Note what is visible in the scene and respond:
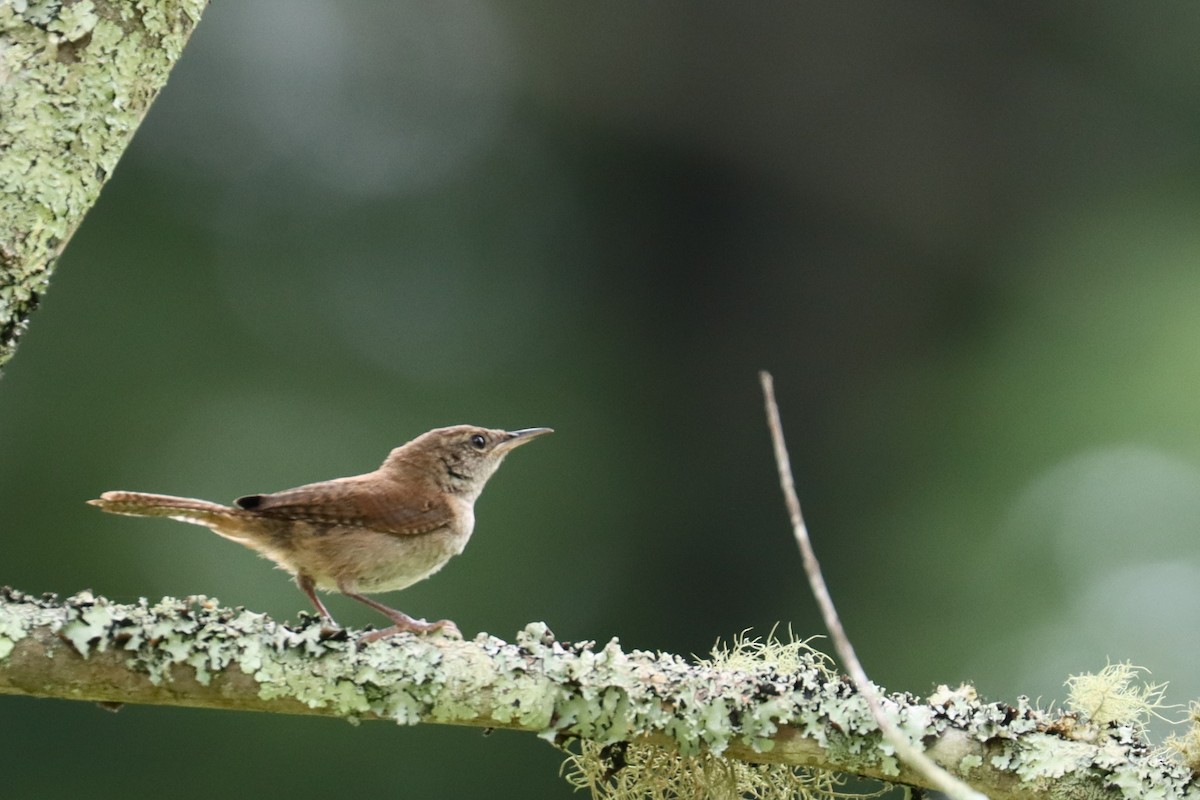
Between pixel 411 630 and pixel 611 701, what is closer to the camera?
pixel 611 701

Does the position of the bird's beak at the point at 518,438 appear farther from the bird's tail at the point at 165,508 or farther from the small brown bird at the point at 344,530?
the bird's tail at the point at 165,508

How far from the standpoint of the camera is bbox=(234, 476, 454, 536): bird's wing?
349 centimetres

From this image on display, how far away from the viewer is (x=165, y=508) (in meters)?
3.29

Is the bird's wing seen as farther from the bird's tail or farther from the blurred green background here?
the blurred green background

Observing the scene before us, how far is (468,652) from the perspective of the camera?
2377 millimetres

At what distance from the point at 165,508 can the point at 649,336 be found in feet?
19.7

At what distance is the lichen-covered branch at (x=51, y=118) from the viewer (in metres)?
2.33

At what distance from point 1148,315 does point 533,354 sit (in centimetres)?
371

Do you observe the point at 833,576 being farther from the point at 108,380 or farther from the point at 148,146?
the point at 148,146

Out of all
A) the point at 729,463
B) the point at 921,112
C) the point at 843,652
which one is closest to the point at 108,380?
the point at 729,463

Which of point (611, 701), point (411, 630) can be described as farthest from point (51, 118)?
point (611, 701)

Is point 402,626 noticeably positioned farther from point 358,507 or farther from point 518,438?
Result: point 518,438

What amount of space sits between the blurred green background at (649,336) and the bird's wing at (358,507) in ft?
7.81

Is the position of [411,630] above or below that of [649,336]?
below
